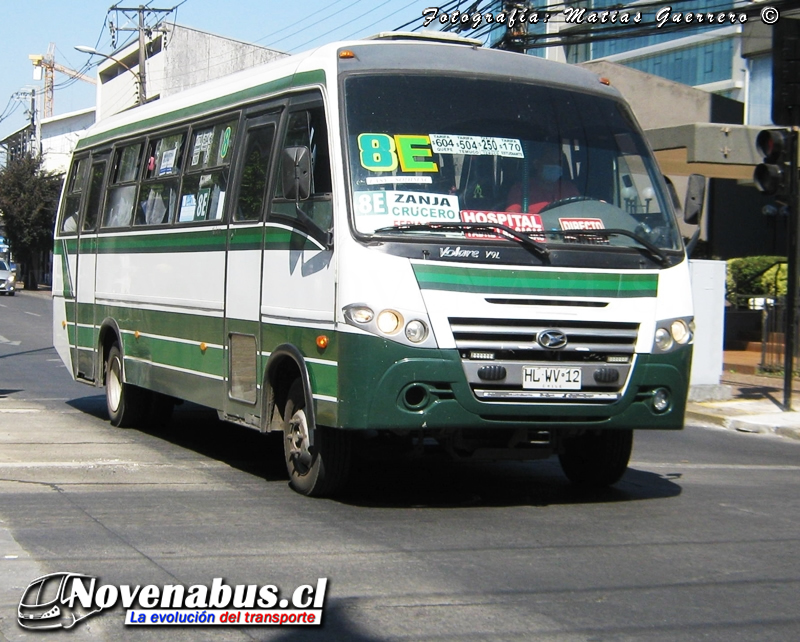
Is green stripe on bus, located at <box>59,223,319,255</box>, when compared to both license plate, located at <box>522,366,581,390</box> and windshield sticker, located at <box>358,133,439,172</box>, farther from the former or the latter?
license plate, located at <box>522,366,581,390</box>

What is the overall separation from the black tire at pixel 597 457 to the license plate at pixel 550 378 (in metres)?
0.93

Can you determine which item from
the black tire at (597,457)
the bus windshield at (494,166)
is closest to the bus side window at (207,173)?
the bus windshield at (494,166)

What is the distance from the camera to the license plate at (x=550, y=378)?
7376 millimetres

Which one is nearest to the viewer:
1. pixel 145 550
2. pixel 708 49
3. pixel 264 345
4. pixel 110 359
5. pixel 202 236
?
pixel 145 550

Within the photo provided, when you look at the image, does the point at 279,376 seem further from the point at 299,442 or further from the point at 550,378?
the point at 550,378

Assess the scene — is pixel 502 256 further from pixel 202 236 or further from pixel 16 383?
pixel 16 383

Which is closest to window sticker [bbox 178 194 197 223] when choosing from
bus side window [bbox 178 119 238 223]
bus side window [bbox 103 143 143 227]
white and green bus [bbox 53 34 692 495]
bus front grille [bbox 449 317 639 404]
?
bus side window [bbox 178 119 238 223]

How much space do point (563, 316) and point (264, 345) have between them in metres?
2.21

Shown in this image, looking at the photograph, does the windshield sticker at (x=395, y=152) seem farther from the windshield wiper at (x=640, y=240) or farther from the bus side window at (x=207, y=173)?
the bus side window at (x=207, y=173)

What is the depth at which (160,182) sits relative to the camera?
10.7m

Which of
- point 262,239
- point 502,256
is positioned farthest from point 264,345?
point 502,256

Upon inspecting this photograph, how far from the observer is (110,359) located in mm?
11953

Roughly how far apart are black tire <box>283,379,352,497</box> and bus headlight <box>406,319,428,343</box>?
96 centimetres

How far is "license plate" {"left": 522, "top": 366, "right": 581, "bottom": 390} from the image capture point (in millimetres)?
7376
